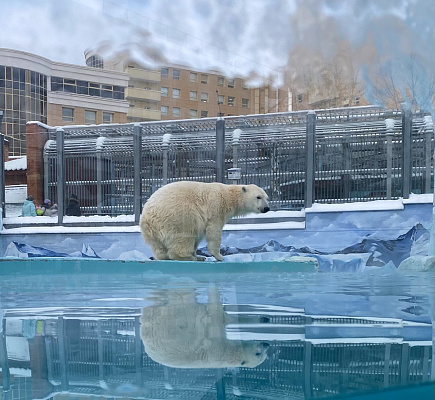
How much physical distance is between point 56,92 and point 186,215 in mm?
6295

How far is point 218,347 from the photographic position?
3.68 ft

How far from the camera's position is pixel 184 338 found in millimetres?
1203

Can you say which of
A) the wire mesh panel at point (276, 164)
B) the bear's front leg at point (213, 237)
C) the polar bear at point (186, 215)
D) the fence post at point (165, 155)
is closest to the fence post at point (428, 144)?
the wire mesh panel at point (276, 164)

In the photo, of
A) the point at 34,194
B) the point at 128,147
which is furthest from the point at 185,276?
the point at 34,194

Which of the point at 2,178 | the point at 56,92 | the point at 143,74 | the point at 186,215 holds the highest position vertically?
the point at 143,74

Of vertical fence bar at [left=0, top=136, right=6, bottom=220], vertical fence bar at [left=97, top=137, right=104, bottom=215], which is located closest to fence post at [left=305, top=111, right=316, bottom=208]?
vertical fence bar at [left=97, top=137, right=104, bottom=215]

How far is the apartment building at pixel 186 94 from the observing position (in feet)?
30.8

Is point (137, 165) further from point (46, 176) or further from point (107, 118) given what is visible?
point (107, 118)

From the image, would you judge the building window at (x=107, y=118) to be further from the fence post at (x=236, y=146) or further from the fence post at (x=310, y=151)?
the fence post at (x=310, y=151)

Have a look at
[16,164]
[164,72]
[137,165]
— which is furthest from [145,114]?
[16,164]

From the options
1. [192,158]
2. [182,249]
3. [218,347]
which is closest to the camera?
[218,347]

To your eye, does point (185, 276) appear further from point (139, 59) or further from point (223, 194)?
point (139, 59)

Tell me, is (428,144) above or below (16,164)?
above

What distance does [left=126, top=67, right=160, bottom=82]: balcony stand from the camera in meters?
9.91
